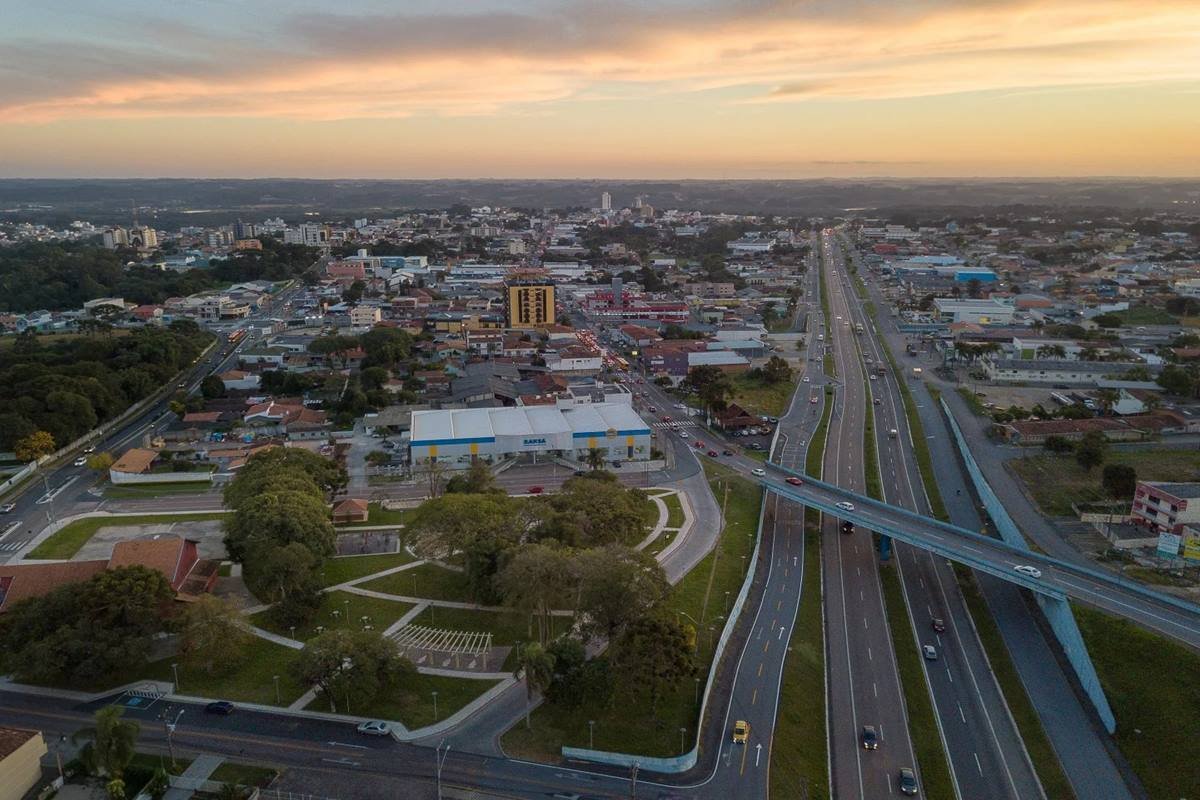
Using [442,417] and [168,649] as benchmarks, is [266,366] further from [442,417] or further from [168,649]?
[168,649]

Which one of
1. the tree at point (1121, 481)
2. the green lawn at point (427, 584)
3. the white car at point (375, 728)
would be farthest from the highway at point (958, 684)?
the green lawn at point (427, 584)

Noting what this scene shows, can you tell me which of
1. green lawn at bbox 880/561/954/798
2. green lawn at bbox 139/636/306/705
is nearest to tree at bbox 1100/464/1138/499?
green lawn at bbox 880/561/954/798

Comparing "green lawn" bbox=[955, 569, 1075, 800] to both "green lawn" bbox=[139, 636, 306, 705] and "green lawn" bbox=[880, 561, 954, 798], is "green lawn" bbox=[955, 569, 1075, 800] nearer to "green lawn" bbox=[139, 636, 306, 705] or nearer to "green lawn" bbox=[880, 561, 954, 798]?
"green lawn" bbox=[880, 561, 954, 798]

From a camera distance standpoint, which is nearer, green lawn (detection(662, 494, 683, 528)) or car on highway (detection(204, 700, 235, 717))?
car on highway (detection(204, 700, 235, 717))

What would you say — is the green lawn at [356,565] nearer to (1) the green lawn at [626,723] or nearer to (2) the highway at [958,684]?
(1) the green lawn at [626,723]

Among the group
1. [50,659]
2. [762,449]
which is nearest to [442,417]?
[762,449]

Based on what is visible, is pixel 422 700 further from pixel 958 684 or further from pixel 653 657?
pixel 958 684
